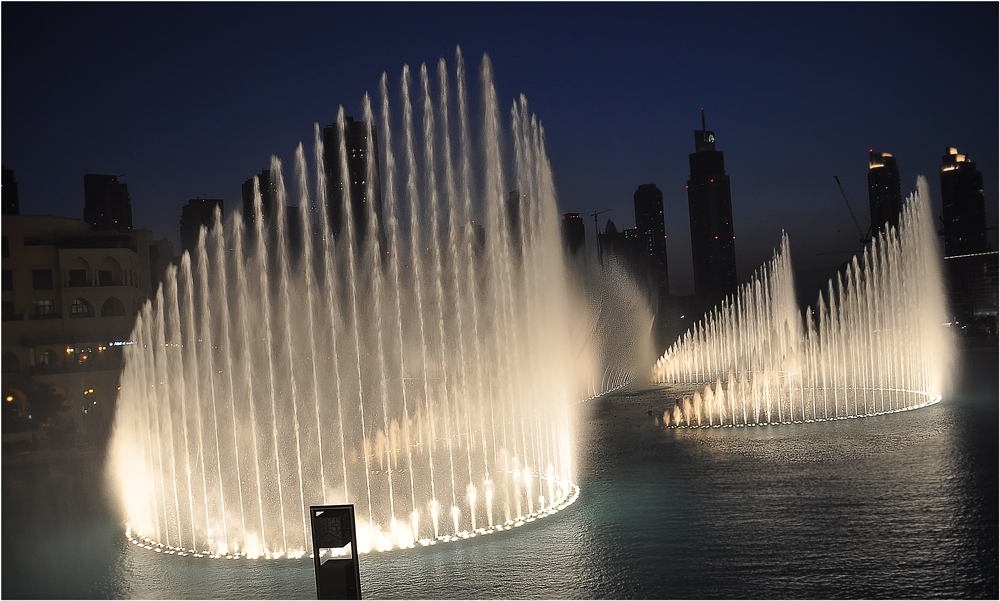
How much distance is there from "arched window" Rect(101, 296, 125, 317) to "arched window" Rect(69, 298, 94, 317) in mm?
739

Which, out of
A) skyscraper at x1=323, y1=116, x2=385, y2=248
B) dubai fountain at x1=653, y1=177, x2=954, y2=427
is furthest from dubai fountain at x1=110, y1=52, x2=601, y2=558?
dubai fountain at x1=653, y1=177, x2=954, y2=427

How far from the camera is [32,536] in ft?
52.7

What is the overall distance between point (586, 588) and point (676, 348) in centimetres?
4189

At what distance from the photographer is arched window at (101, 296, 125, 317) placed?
3688 cm

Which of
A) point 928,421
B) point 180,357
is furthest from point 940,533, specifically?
point 180,357

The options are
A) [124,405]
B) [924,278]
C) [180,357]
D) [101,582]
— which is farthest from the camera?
[924,278]

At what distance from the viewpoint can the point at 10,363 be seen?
3105 cm

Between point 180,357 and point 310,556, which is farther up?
point 180,357

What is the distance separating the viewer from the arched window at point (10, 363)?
30.6m

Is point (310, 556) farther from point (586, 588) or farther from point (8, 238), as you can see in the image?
point (8, 238)

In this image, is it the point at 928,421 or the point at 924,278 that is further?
the point at 924,278

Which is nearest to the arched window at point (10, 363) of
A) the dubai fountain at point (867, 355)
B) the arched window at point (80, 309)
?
the arched window at point (80, 309)

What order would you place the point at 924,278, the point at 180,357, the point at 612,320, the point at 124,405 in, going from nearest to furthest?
1. the point at 180,357
2. the point at 124,405
3. the point at 924,278
4. the point at 612,320

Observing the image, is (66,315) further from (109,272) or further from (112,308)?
(109,272)
